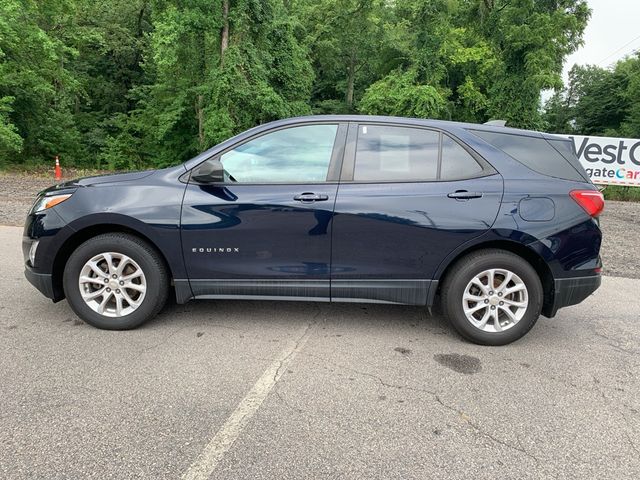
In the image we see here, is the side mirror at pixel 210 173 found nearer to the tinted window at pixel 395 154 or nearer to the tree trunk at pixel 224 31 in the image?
the tinted window at pixel 395 154

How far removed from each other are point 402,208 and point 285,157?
40.4 inches

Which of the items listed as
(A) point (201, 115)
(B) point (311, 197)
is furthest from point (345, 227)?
(A) point (201, 115)

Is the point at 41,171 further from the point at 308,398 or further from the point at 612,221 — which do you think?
the point at 308,398

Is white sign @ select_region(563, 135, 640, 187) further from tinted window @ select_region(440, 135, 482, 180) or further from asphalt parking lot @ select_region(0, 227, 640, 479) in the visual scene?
tinted window @ select_region(440, 135, 482, 180)

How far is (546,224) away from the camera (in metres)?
3.74

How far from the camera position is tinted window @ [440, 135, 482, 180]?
150 inches

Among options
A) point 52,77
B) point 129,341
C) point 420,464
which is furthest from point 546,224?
point 52,77

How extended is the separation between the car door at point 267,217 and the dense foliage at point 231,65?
18479mm

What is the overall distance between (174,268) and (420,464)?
239 cm

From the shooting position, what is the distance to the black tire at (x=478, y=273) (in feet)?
12.4

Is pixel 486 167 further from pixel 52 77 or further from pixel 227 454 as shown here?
pixel 52 77

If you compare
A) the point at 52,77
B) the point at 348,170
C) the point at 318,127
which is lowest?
the point at 348,170

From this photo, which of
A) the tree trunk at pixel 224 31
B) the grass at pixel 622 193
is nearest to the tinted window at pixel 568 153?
the grass at pixel 622 193

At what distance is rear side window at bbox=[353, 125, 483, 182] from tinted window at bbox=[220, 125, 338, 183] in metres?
0.28
